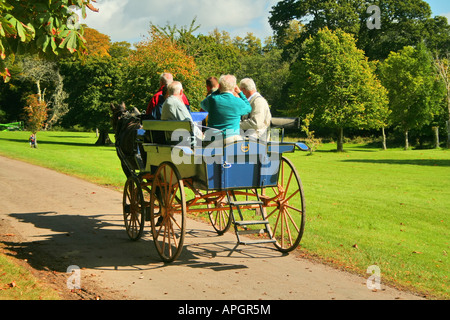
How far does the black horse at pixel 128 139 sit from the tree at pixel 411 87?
161ft

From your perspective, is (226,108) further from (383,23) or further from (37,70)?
(37,70)

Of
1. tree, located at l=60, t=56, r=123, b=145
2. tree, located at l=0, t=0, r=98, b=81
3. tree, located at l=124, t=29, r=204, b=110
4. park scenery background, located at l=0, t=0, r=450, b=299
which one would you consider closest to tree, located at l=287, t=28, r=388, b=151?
park scenery background, located at l=0, t=0, r=450, b=299

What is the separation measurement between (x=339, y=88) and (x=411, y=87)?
9.92 meters

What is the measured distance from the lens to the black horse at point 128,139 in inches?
373

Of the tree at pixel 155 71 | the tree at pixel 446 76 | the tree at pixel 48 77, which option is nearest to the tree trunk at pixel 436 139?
the tree at pixel 446 76

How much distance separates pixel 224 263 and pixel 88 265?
1946 millimetres

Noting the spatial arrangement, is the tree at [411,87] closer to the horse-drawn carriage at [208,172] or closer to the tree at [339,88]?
the tree at [339,88]

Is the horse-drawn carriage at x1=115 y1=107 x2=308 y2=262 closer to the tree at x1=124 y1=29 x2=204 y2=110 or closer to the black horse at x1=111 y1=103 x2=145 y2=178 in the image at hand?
the black horse at x1=111 y1=103 x2=145 y2=178

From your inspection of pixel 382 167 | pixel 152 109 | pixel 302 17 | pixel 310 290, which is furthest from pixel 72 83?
pixel 310 290

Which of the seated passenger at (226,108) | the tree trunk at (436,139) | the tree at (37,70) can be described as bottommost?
the tree trunk at (436,139)

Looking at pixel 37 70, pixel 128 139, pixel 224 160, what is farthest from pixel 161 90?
pixel 37 70

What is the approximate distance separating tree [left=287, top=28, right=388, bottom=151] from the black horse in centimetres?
4153

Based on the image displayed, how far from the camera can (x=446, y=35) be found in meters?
61.1
